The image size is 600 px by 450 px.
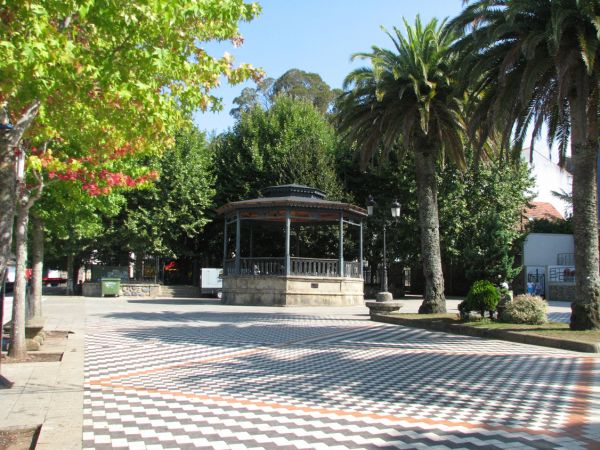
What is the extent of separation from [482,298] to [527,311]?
1180 mm

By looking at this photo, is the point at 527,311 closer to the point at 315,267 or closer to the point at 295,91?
the point at 315,267

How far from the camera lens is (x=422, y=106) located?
55.7ft

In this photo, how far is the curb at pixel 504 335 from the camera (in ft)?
36.5

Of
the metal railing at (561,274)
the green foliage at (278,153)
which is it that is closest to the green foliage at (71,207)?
the green foliage at (278,153)

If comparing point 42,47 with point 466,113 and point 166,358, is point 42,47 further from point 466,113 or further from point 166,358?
point 466,113

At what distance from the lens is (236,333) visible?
14.3m

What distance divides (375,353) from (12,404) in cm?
680

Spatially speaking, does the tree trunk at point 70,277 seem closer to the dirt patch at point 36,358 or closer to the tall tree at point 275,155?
the tall tree at point 275,155

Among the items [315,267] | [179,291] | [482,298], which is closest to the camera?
[482,298]

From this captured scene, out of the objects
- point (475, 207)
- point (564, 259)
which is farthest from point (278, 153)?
point (564, 259)

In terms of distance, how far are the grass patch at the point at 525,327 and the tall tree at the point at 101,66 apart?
892 centimetres

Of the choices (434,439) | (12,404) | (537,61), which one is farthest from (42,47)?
(537,61)

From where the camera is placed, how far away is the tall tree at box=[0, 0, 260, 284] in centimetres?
566

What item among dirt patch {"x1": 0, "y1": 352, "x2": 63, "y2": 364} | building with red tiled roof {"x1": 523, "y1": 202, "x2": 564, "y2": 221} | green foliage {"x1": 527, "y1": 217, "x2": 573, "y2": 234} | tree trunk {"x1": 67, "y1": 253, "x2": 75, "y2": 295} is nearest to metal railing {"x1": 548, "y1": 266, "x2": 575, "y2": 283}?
green foliage {"x1": 527, "y1": 217, "x2": 573, "y2": 234}
